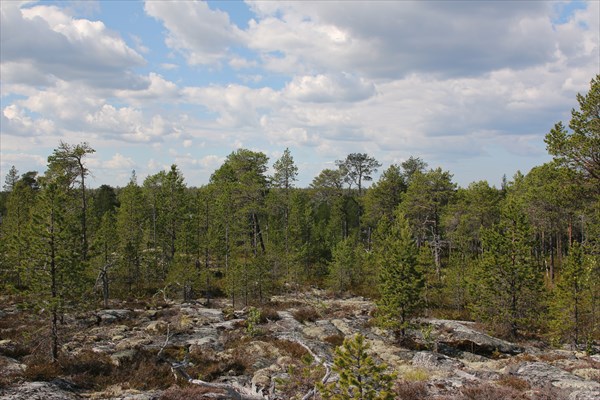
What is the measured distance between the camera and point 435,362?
21031mm

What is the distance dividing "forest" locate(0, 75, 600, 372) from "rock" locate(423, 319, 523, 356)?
64.2 inches

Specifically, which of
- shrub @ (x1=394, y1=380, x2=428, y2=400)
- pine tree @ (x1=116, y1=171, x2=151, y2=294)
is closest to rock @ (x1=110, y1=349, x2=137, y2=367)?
shrub @ (x1=394, y1=380, x2=428, y2=400)

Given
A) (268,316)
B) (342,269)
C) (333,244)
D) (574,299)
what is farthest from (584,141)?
(333,244)

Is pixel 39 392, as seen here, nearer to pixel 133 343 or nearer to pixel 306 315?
pixel 133 343

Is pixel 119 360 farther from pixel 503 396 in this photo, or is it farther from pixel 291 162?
pixel 291 162

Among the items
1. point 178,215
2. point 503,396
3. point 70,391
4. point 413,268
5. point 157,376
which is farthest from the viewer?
point 178,215

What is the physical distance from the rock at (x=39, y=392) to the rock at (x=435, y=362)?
16087mm

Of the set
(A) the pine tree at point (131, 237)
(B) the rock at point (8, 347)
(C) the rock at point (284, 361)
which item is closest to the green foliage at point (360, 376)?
(C) the rock at point (284, 361)

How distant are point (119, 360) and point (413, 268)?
57.6 feet

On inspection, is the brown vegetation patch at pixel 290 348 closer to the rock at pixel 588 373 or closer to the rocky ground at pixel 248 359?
the rocky ground at pixel 248 359

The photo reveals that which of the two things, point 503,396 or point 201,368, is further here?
point 201,368

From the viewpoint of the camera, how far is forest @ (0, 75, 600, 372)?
20.0 metres

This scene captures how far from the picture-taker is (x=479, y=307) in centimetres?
2731

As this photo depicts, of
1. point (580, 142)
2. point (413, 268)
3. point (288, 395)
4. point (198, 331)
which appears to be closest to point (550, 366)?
point (413, 268)
